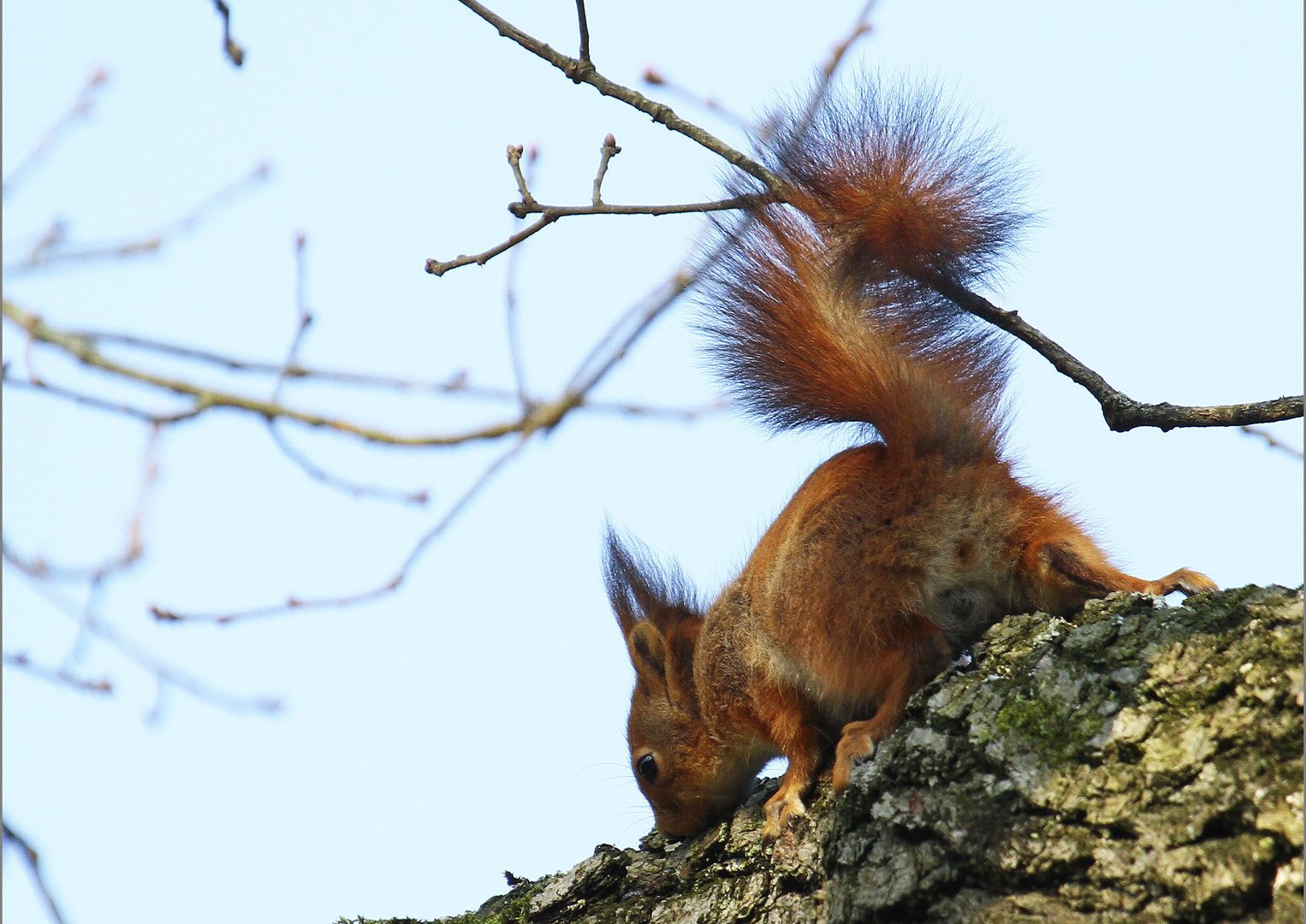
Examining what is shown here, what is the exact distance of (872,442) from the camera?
8.75 feet

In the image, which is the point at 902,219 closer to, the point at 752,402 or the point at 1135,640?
the point at 752,402

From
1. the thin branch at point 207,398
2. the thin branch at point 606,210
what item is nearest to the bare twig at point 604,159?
the thin branch at point 606,210

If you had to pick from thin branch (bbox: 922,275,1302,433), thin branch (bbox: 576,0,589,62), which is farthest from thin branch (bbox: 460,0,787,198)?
thin branch (bbox: 922,275,1302,433)

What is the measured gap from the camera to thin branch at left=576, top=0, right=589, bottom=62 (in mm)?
2211

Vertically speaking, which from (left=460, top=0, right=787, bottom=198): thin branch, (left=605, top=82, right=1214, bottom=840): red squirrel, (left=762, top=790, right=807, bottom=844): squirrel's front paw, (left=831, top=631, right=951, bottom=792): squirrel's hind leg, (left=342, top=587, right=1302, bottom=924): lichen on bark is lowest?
(left=342, top=587, right=1302, bottom=924): lichen on bark

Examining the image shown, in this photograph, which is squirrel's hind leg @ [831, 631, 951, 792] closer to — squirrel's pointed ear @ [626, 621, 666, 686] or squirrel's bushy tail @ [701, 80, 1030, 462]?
squirrel's bushy tail @ [701, 80, 1030, 462]

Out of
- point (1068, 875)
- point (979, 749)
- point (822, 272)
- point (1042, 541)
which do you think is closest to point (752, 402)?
point (822, 272)

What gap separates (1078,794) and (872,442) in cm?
102

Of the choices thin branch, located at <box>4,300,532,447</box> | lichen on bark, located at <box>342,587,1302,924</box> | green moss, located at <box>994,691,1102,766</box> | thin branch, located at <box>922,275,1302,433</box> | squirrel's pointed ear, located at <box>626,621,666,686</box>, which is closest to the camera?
thin branch, located at <box>4,300,532,447</box>

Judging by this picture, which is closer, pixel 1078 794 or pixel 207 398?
pixel 207 398

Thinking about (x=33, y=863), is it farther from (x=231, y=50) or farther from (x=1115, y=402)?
(x=1115, y=402)

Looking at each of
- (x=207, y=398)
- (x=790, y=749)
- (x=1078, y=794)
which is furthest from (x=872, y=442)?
(x=207, y=398)

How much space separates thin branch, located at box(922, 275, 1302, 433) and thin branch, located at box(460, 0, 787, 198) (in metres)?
0.54

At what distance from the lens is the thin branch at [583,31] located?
2.21 meters
